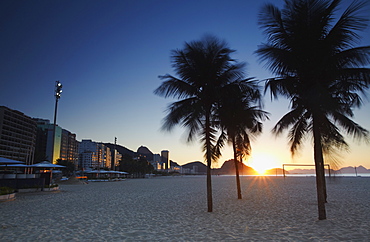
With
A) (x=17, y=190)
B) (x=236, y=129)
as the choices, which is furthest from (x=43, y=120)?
(x=236, y=129)

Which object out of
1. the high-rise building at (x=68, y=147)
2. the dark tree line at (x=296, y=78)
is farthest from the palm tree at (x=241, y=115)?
the high-rise building at (x=68, y=147)

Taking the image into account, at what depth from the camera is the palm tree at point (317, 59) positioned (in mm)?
7797

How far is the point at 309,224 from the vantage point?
7.82 meters

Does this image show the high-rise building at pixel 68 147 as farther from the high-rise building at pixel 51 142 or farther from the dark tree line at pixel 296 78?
the dark tree line at pixel 296 78

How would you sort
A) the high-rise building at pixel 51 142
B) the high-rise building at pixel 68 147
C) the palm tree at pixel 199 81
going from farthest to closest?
the high-rise building at pixel 68 147 → the high-rise building at pixel 51 142 → the palm tree at pixel 199 81

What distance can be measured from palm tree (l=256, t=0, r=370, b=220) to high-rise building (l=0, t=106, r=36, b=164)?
113936mm

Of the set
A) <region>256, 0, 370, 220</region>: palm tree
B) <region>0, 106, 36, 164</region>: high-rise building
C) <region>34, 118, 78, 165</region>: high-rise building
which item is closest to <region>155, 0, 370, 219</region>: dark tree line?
<region>256, 0, 370, 220</region>: palm tree

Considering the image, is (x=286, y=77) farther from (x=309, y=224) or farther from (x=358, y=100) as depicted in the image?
(x=309, y=224)

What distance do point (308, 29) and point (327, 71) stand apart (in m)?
1.47

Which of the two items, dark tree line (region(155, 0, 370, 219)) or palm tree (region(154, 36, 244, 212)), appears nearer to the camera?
dark tree line (region(155, 0, 370, 219))

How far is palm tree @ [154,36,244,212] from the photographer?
10641mm

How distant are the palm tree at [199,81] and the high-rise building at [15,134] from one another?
110 meters

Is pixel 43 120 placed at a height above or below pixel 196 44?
above

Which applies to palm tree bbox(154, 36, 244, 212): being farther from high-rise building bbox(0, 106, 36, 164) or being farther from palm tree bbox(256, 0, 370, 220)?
high-rise building bbox(0, 106, 36, 164)
